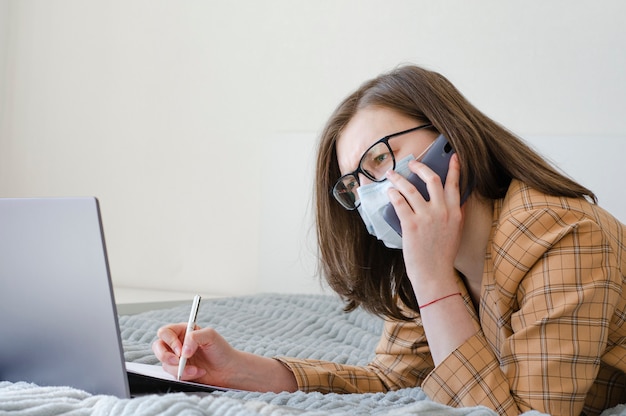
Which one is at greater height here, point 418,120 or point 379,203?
point 418,120

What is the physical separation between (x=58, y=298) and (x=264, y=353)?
26.1 inches

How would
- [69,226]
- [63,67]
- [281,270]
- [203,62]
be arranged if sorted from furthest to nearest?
[63,67] → [203,62] → [281,270] → [69,226]

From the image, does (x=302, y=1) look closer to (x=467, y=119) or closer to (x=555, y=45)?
(x=555, y=45)

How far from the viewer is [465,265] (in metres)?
1.12

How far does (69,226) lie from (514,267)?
1.80ft

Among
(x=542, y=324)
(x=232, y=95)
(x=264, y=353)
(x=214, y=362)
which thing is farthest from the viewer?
(x=232, y=95)

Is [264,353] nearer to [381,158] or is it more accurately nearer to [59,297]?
[381,158]

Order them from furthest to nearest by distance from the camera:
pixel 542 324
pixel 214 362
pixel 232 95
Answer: pixel 232 95
pixel 214 362
pixel 542 324

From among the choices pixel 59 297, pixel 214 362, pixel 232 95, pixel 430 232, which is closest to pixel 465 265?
pixel 430 232

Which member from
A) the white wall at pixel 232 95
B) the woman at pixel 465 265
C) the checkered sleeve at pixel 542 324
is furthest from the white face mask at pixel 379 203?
the white wall at pixel 232 95

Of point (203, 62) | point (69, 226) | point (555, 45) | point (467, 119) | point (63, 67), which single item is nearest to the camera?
point (69, 226)

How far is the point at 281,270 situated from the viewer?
2516 millimetres

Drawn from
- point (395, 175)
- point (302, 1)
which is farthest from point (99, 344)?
point (302, 1)

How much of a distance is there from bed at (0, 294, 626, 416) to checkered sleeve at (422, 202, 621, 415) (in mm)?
87
